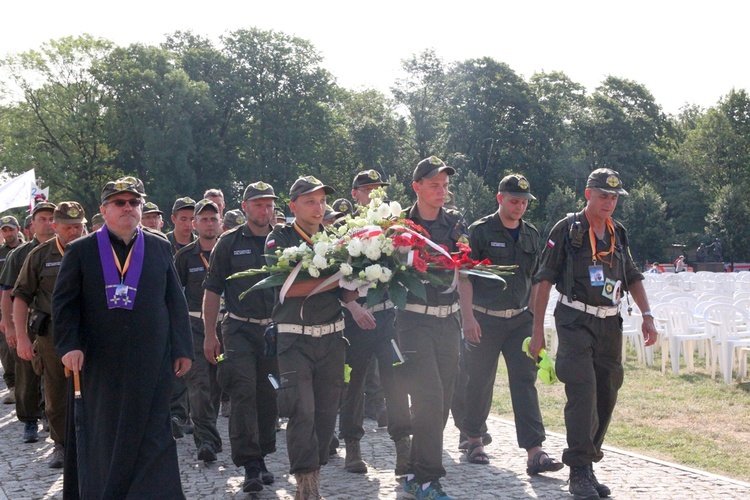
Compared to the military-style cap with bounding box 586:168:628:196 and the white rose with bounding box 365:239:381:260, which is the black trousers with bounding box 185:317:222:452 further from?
the military-style cap with bounding box 586:168:628:196

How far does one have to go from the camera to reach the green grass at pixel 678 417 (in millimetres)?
8008

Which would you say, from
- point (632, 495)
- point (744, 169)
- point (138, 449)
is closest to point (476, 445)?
point (632, 495)

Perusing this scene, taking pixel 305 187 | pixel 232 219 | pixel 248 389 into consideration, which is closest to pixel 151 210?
pixel 232 219

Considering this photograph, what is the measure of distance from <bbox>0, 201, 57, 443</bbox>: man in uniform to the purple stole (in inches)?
154

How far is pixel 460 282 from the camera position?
701cm

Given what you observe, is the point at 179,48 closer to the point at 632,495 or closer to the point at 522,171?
the point at 522,171

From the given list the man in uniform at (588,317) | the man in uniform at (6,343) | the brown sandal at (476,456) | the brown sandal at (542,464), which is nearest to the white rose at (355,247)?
the man in uniform at (588,317)

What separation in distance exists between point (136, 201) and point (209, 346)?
1.84 meters

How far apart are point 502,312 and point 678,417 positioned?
3317mm

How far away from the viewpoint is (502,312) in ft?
25.8

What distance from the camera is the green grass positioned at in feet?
26.3

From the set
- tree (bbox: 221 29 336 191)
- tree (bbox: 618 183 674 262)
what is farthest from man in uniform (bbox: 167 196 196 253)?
tree (bbox: 618 183 674 262)

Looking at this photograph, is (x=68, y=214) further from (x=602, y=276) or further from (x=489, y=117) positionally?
(x=489, y=117)

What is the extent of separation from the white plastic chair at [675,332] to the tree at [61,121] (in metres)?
45.7
